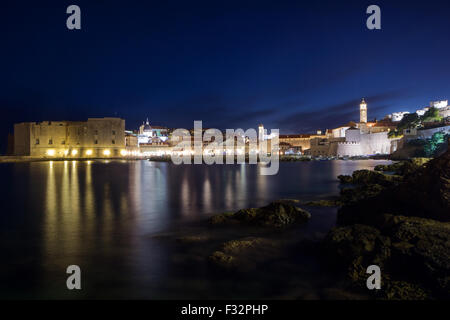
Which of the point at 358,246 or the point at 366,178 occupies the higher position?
the point at 366,178

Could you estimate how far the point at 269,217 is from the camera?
6.48 meters

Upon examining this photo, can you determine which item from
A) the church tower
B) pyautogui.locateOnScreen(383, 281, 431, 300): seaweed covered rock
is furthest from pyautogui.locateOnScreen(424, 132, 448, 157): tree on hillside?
pyautogui.locateOnScreen(383, 281, 431, 300): seaweed covered rock

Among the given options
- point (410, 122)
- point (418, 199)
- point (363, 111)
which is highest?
point (363, 111)

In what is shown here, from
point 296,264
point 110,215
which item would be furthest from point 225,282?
point 110,215

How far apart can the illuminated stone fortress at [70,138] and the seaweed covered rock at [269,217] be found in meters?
46.1

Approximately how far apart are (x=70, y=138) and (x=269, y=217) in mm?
48892

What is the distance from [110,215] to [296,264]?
562 centimetres

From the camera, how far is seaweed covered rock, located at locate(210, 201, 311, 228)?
253 inches

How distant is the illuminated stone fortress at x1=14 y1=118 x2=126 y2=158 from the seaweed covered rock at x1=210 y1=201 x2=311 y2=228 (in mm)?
46086

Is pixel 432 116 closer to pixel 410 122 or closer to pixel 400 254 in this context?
pixel 410 122

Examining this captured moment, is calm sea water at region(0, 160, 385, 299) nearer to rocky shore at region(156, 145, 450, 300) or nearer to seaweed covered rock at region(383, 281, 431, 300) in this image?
rocky shore at region(156, 145, 450, 300)

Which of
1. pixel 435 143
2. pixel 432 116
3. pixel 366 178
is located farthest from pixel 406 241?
pixel 432 116

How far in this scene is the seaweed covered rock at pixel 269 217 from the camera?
643cm
